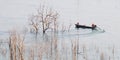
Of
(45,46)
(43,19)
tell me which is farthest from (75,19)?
(45,46)

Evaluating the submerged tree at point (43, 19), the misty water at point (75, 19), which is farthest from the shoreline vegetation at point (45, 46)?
the misty water at point (75, 19)

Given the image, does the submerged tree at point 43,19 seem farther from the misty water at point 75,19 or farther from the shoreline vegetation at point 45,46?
the misty water at point 75,19

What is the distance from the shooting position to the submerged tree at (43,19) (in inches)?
636

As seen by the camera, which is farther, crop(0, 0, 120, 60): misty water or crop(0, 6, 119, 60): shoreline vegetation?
crop(0, 0, 120, 60): misty water

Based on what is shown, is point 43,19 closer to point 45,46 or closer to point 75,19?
point 75,19

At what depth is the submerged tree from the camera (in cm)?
1617

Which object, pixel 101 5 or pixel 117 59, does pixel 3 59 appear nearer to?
pixel 117 59

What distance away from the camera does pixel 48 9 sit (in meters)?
17.4

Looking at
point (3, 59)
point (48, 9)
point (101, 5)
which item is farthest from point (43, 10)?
point (3, 59)

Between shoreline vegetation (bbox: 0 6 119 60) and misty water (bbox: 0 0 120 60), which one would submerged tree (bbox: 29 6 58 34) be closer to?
shoreline vegetation (bbox: 0 6 119 60)

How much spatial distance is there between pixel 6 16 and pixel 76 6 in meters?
5.39

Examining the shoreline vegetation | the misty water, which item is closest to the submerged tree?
the shoreline vegetation

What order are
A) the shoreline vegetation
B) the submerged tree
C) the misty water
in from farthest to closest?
1. the submerged tree
2. the misty water
3. the shoreline vegetation

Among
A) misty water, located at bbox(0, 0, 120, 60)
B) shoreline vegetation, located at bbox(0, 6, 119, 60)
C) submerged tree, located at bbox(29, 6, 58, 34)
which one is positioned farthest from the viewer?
submerged tree, located at bbox(29, 6, 58, 34)
